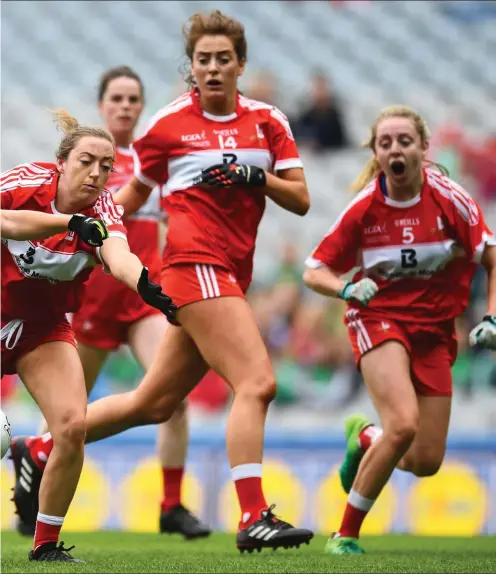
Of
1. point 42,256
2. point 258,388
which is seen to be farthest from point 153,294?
point 258,388

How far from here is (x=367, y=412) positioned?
36.9 ft

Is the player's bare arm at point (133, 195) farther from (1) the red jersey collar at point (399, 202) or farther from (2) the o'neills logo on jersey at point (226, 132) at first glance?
(1) the red jersey collar at point (399, 202)

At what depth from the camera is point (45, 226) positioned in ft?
16.5

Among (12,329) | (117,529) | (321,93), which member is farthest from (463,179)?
(12,329)

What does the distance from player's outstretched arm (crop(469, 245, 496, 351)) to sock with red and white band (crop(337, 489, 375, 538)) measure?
105 cm

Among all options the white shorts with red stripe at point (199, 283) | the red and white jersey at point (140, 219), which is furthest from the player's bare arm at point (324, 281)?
the red and white jersey at point (140, 219)

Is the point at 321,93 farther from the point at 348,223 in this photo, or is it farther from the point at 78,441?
the point at 78,441

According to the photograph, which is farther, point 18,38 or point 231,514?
point 18,38

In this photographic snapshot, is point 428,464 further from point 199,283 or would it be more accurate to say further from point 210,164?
point 210,164

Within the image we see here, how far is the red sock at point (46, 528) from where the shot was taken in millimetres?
→ 5379

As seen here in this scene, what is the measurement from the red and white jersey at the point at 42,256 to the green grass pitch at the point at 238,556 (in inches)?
45.6

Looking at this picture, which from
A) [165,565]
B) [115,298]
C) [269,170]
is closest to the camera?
[165,565]

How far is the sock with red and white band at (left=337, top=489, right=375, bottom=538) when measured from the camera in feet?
21.1

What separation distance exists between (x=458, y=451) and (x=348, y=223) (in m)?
3.44
